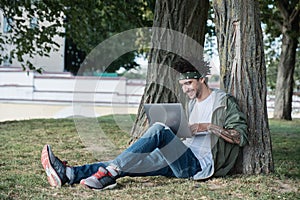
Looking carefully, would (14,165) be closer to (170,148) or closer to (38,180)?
(38,180)

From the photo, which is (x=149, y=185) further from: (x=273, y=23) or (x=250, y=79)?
(x=273, y=23)

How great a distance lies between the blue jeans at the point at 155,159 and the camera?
14.1 ft

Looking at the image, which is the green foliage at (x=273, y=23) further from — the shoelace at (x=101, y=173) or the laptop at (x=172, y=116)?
the shoelace at (x=101, y=173)

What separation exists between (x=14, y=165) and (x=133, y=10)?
688cm

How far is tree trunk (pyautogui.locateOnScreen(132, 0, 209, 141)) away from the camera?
736 cm

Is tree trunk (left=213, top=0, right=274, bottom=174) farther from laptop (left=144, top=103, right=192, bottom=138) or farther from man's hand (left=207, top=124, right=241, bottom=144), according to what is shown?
laptop (left=144, top=103, right=192, bottom=138)

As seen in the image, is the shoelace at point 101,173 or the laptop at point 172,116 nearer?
the shoelace at point 101,173

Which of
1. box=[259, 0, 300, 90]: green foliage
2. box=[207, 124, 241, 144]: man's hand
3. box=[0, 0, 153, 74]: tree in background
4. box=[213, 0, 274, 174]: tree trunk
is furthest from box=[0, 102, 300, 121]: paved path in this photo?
box=[207, 124, 241, 144]: man's hand

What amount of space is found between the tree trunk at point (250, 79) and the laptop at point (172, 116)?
2.41ft

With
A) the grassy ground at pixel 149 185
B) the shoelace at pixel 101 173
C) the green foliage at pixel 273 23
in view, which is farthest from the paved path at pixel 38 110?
the shoelace at pixel 101 173

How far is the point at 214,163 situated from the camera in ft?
14.8

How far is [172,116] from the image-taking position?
438 centimetres

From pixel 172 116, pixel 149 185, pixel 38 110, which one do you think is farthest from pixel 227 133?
pixel 38 110

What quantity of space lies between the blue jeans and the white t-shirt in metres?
0.06
